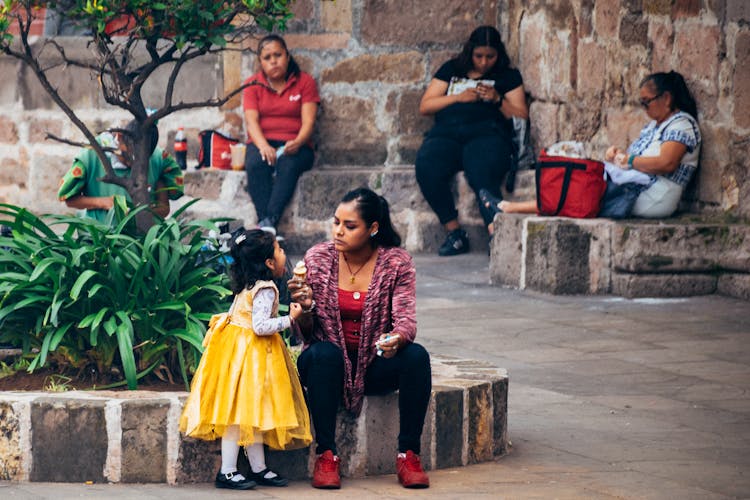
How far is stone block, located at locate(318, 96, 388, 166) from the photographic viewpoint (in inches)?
438

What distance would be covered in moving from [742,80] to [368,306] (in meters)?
4.41

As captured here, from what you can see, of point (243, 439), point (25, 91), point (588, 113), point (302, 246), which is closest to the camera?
point (243, 439)

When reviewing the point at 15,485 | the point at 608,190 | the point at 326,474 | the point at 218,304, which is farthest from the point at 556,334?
the point at 15,485

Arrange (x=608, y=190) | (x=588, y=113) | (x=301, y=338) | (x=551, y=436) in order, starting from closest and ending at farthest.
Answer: (x=301, y=338)
(x=551, y=436)
(x=608, y=190)
(x=588, y=113)

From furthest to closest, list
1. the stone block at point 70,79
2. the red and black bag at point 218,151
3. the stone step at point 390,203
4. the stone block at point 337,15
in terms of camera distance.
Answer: the stone block at point 70,79 < the red and black bag at point 218,151 < the stone block at point 337,15 < the stone step at point 390,203

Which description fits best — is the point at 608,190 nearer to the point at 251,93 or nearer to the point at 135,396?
the point at 251,93

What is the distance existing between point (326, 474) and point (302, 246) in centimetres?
596

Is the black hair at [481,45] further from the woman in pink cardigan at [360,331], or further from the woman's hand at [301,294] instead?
the woman's hand at [301,294]

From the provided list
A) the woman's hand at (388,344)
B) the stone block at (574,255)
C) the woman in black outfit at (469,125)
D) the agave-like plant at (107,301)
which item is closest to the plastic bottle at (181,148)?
the woman in black outfit at (469,125)

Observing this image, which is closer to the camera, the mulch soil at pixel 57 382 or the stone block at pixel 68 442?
the stone block at pixel 68 442

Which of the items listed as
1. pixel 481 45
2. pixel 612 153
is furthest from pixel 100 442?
pixel 481 45

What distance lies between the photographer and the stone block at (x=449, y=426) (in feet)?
17.0

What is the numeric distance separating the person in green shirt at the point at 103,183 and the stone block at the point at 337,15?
388 cm

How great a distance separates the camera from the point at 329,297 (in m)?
5.13
